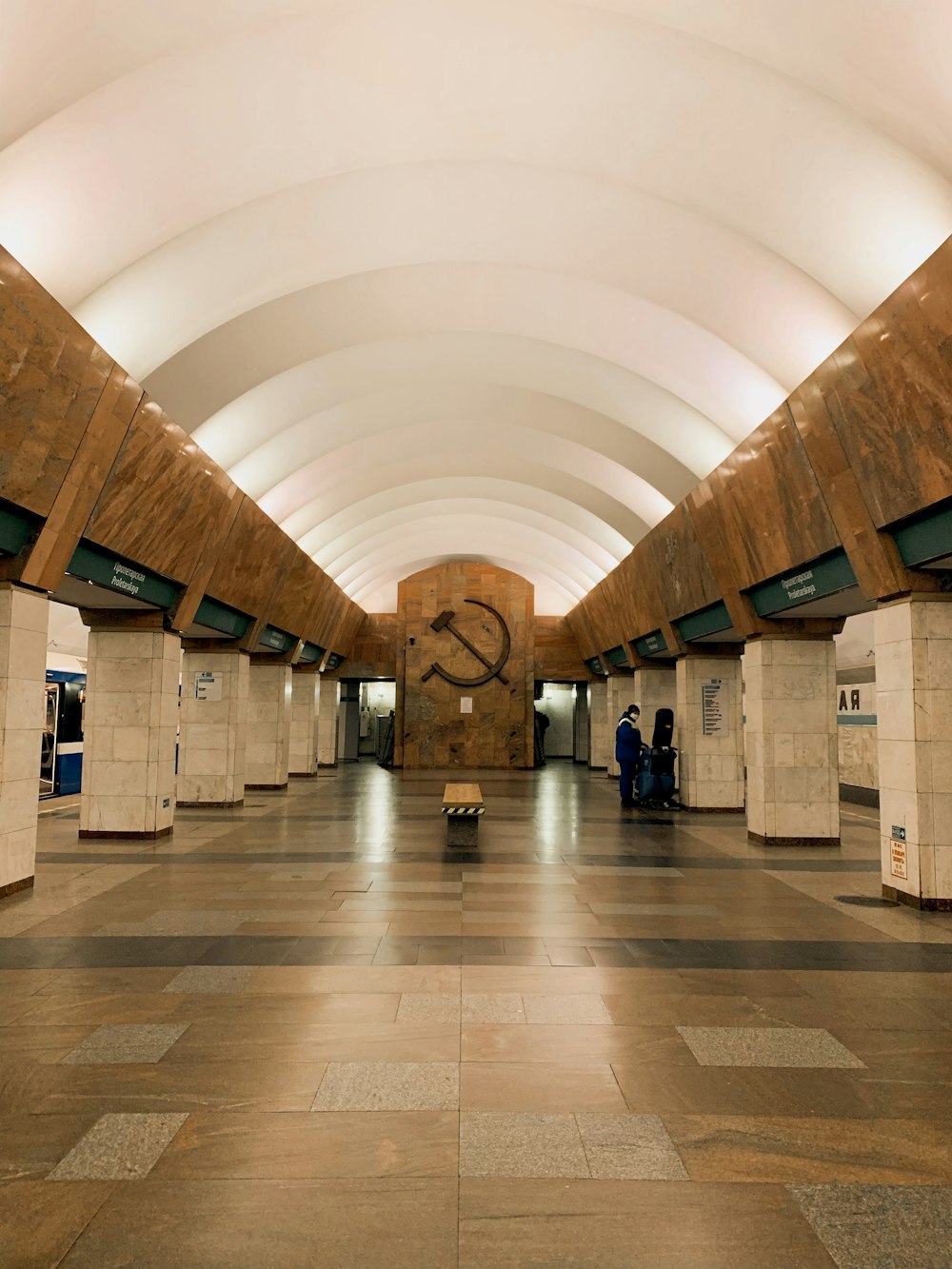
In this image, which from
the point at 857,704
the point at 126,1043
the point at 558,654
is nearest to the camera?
the point at 126,1043

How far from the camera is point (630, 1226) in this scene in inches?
111

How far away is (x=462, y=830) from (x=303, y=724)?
12.5 m

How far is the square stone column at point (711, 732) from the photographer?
15.5 metres

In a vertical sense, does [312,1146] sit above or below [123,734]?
A: below

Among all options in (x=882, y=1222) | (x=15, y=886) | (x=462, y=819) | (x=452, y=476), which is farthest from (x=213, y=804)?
(x=882, y=1222)

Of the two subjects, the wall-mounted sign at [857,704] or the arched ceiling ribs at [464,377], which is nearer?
the arched ceiling ribs at [464,377]

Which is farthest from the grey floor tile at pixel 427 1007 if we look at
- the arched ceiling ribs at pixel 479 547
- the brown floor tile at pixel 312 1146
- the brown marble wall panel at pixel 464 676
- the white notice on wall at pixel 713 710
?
the brown marble wall panel at pixel 464 676

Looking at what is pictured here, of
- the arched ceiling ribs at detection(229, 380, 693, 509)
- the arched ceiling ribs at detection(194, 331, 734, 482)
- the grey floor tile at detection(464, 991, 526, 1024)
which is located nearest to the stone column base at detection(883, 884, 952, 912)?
the grey floor tile at detection(464, 991, 526, 1024)

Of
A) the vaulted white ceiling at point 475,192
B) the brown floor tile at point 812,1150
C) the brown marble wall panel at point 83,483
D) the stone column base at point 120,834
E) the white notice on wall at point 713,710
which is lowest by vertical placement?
the stone column base at point 120,834

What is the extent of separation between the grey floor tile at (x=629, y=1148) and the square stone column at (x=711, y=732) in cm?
1239

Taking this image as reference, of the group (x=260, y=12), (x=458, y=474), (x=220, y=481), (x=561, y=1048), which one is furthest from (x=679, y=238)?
(x=458, y=474)

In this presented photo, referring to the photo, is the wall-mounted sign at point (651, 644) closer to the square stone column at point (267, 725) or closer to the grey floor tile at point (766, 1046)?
the square stone column at point (267, 725)

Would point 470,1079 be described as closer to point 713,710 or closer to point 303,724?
point 713,710

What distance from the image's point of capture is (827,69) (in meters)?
5.80
